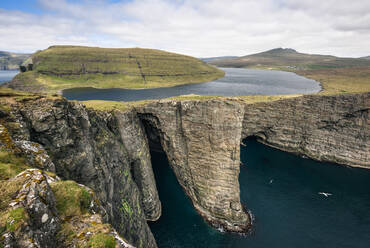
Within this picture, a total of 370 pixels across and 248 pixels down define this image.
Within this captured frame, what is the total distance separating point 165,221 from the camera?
36.1 meters

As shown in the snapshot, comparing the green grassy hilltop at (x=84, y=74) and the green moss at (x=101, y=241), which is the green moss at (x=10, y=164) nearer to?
the green moss at (x=101, y=241)

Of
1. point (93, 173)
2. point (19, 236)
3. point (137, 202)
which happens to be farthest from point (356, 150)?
point (19, 236)

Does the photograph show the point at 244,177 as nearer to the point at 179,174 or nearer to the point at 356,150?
the point at 179,174

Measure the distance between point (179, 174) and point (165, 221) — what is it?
417 inches

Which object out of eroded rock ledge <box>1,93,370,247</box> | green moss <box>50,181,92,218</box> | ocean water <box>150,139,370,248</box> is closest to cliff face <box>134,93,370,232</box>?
eroded rock ledge <box>1,93,370,247</box>

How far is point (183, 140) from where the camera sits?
128 ft

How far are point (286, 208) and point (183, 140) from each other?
91.9ft

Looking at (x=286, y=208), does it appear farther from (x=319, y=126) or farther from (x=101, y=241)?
(x=101, y=241)

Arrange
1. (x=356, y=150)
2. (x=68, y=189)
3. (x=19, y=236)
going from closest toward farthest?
(x=19, y=236) < (x=68, y=189) < (x=356, y=150)

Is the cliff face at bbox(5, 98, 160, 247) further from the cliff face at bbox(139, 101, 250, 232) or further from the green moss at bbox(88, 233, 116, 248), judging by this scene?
the cliff face at bbox(139, 101, 250, 232)

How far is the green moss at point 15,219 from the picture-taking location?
21.3ft

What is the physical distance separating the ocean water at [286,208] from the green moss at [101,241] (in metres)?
28.4

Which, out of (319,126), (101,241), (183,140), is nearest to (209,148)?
(183,140)

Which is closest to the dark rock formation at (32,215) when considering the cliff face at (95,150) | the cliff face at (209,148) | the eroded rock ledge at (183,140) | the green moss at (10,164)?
the green moss at (10,164)
